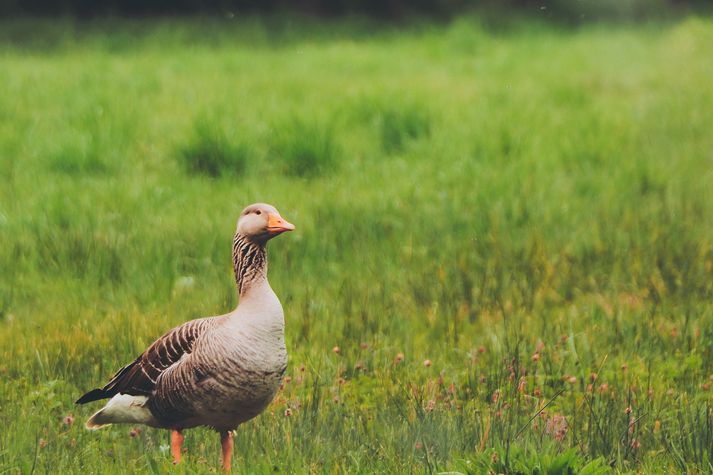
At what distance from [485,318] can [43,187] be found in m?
4.03

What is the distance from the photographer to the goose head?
11.0 feet

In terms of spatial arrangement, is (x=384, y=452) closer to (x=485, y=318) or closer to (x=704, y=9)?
(x=485, y=318)

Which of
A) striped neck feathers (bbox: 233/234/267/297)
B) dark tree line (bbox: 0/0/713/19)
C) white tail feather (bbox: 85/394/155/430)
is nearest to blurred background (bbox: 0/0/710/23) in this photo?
dark tree line (bbox: 0/0/713/19)

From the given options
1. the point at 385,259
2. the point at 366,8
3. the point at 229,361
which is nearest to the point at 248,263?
the point at 229,361

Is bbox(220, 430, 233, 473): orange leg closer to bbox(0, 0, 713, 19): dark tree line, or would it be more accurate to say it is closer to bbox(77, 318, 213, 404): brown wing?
bbox(77, 318, 213, 404): brown wing

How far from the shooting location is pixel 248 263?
3.46 meters

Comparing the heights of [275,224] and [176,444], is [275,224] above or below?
above

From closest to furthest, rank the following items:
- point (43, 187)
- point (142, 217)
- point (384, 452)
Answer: point (384, 452) → point (142, 217) → point (43, 187)

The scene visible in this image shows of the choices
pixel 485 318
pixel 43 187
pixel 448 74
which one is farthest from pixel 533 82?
pixel 485 318

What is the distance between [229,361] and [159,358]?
0.42m

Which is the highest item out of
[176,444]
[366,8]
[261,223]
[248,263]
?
[261,223]

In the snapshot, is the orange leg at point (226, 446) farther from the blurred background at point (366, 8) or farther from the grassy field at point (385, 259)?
the blurred background at point (366, 8)

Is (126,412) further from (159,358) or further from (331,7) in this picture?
(331,7)

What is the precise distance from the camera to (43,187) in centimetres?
834
